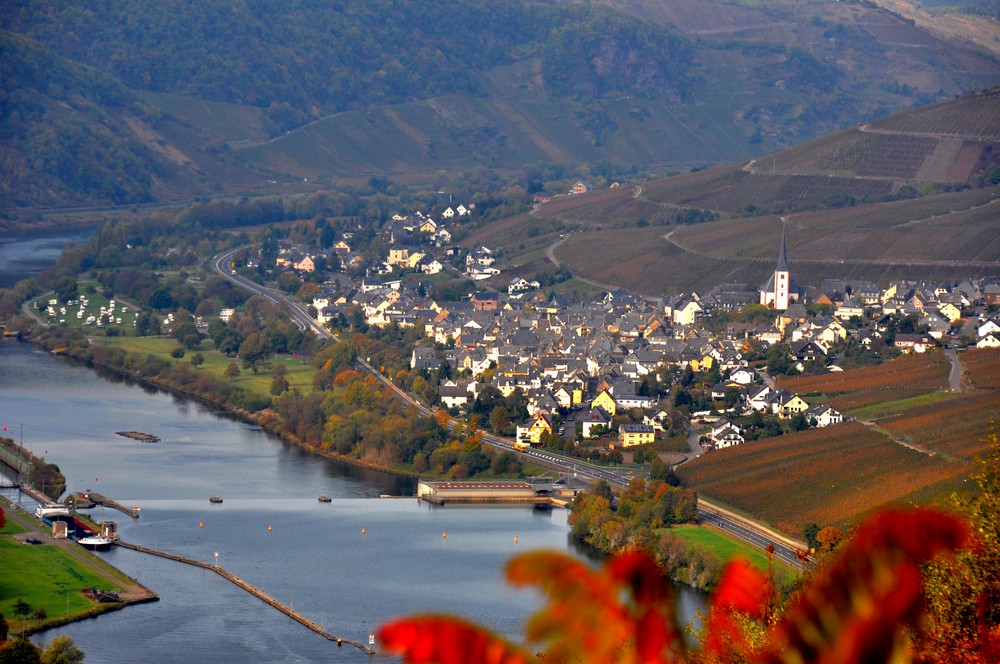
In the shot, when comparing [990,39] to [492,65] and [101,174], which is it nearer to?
[492,65]

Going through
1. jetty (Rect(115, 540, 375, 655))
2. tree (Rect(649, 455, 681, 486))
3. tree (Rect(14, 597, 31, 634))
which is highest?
tree (Rect(649, 455, 681, 486))

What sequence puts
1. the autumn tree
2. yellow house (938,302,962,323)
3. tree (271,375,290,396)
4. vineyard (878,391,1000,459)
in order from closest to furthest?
the autumn tree, vineyard (878,391,1000,459), tree (271,375,290,396), yellow house (938,302,962,323)

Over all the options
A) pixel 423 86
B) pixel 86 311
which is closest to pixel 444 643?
pixel 86 311

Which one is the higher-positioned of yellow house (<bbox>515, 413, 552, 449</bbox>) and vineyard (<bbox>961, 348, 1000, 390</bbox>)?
vineyard (<bbox>961, 348, 1000, 390</bbox>)

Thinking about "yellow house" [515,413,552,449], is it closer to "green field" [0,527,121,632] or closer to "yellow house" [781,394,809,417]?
"yellow house" [781,394,809,417]

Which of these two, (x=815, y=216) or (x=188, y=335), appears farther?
(x=815, y=216)

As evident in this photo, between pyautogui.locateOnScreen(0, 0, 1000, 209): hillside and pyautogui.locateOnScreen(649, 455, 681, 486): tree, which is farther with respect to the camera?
pyautogui.locateOnScreen(0, 0, 1000, 209): hillside

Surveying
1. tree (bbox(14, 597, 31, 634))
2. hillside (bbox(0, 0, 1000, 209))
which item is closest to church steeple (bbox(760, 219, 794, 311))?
tree (bbox(14, 597, 31, 634))

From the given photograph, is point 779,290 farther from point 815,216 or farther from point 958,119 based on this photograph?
point 958,119
